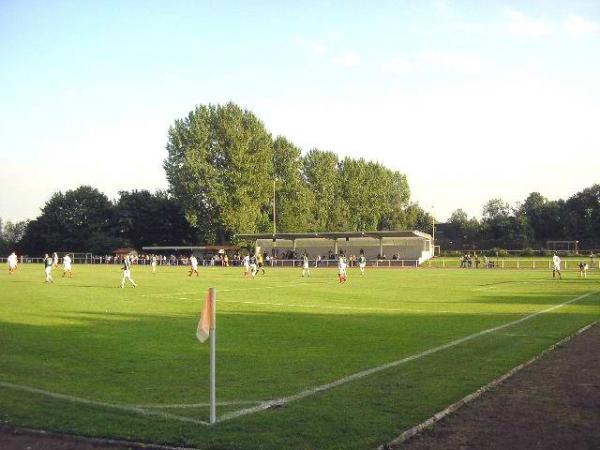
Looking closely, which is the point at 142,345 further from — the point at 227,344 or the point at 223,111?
the point at 223,111

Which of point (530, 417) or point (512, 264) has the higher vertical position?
point (512, 264)

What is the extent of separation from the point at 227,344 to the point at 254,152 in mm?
79547

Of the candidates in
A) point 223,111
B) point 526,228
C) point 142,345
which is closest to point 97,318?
point 142,345

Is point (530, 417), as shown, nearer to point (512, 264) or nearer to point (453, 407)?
point (453, 407)

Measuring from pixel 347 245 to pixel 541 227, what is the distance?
62.5 metres

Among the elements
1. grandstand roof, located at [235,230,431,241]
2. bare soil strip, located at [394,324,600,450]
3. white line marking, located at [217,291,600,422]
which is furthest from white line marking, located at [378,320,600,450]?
grandstand roof, located at [235,230,431,241]

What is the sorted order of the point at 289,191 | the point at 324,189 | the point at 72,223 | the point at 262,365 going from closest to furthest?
the point at 262,365, the point at 289,191, the point at 324,189, the point at 72,223

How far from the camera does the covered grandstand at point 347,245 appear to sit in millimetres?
81438

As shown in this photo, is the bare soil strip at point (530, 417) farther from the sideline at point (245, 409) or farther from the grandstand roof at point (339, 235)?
the grandstand roof at point (339, 235)

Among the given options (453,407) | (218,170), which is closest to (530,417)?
(453,407)

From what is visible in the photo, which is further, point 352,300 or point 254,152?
point 254,152

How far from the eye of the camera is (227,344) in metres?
13.5

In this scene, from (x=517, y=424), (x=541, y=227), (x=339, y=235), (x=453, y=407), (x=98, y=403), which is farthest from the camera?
(x=541, y=227)

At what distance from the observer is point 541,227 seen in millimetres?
131250
